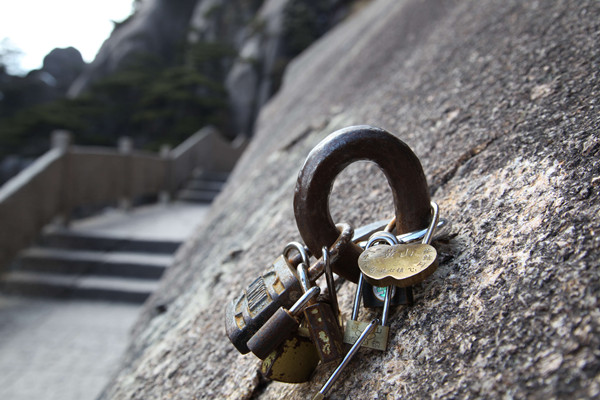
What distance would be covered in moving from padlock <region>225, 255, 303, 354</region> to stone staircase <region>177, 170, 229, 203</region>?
942 cm

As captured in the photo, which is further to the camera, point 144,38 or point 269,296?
point 144,38

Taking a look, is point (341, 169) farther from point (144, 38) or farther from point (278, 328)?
point (144, 38)

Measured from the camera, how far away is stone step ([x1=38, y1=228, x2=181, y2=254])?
631 cm

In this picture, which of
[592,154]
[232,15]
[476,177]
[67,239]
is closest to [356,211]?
[476,177]

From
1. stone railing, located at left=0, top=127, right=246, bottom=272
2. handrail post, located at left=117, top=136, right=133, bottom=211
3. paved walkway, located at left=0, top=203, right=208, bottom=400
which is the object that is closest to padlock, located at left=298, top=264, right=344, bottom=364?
paved walkway, located at left=0, top=203, right=208, bottom=400

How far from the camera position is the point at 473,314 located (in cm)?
69

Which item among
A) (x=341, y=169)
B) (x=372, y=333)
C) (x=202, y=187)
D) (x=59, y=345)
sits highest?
(x=341, y=169)

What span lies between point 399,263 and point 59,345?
180 inches

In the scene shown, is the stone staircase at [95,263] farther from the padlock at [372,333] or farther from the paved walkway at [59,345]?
the padlock at [372,333]

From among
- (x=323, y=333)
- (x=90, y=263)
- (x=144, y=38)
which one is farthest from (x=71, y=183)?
(x=144, y=38)

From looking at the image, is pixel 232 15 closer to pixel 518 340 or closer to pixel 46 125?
pixel 46 125

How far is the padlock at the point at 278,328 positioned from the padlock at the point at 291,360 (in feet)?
0.10

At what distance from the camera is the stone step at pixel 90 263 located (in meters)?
5.82

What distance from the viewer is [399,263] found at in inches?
27.3
